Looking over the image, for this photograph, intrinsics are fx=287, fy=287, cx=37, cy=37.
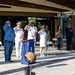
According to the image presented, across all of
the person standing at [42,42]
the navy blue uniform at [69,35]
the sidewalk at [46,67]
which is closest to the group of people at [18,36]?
the person standing at [42,42]

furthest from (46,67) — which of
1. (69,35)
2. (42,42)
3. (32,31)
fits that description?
(69,35)

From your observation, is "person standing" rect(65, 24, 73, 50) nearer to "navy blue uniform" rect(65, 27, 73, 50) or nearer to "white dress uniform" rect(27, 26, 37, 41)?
"navy blue uniform" rect(65, 27, 73, 50)

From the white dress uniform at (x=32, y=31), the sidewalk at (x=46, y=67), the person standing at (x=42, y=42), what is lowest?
the sidewalk at (x=46, y=67)

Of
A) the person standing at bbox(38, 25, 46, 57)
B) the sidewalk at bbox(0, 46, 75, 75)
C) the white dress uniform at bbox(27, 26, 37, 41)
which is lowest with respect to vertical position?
the sidewalk at bbox(0, 46, 75, 75)

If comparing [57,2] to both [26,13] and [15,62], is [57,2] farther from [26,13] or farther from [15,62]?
[15,62]

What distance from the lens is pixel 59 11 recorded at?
22.5 meters

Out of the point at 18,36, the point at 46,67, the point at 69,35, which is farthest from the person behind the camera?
the point at 69,35

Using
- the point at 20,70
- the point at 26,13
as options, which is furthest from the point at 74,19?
the point at 20,70

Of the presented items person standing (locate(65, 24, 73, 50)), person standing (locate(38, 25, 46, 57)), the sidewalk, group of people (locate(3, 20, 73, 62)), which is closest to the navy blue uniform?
person standing (locate(65, 24, 73, 50))

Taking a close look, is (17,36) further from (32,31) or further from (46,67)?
(46,67)

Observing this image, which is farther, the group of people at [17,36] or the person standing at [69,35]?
the person standing at [69,35]

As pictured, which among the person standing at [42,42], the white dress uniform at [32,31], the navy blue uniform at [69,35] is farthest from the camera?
the navy blue uniform at [69,35]

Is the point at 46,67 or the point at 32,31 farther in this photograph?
the point at 32,31

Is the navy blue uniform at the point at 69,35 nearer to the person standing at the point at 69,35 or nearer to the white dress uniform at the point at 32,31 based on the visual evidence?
the person standing at the point at 69,35
